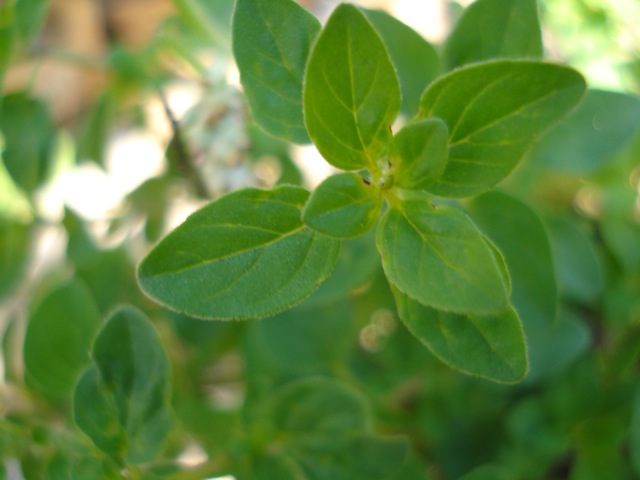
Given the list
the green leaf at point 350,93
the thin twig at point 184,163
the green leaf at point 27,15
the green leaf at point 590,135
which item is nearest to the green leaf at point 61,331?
the thin twig at point 184,163

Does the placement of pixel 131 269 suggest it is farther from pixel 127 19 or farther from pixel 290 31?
pixel 127 19

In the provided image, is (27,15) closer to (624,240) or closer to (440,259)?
(440,259)

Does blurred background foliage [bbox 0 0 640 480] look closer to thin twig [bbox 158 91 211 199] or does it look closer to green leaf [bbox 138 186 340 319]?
thin twig [bbox 158 91 211 199]

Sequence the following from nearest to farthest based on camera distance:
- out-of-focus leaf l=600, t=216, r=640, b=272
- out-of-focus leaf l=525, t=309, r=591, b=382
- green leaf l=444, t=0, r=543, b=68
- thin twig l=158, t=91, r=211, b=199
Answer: green leaf l=444, t=0, r=543, b=68
thin twig l=158, t=91, r=211, b=199
out-of-focus leaf l=525, t=309, r=591, b=382
out-of-focus leaf l=600, t=216, r=640, b=272

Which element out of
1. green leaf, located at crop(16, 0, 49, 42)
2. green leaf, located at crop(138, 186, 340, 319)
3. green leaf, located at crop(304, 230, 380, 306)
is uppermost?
green leaf, located at crop(16, 0, 49, 42)

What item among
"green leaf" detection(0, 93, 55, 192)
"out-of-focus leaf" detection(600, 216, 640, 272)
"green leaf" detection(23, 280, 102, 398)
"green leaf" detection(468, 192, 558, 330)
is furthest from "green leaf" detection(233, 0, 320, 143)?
"out-of-focus leaf" detection(600, 216, 640, 272)

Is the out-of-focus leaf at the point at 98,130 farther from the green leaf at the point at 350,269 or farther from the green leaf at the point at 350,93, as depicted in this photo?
the green leaf at the point at 350,93
